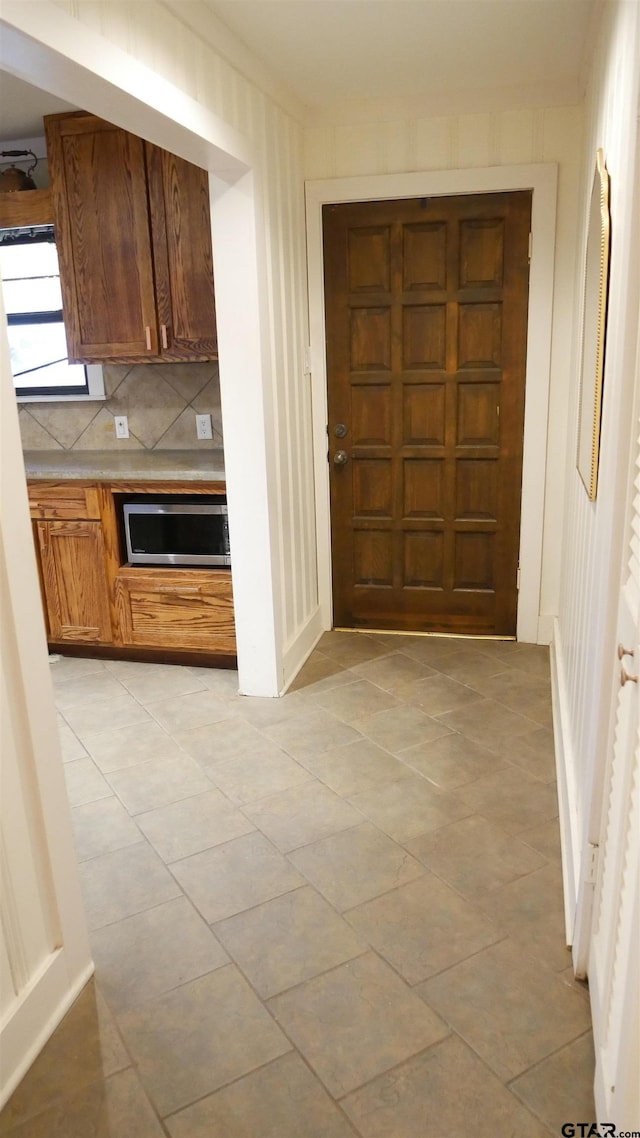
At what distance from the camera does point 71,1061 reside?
1.62 meters

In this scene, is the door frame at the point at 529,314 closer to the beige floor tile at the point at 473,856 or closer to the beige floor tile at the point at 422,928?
the beige floor tile at the point at 473,856

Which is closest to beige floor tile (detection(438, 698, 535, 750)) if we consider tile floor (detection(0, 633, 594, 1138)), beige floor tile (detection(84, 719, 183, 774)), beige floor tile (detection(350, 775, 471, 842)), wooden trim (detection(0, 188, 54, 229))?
tile floor (detection(0, 633, 594, 1138))

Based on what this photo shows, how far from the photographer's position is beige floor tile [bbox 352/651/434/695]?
3383 millimetres

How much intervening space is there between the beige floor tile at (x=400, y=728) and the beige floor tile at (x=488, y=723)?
69 millimetres

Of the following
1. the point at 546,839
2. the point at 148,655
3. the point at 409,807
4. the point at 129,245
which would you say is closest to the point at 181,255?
the point at 129,245

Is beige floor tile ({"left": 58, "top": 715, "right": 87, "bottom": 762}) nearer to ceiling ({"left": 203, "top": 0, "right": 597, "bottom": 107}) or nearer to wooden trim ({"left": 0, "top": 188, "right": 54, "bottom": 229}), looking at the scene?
wooden trim ({"left": 0, "top": 188, "right": 54, "bottom": 229})

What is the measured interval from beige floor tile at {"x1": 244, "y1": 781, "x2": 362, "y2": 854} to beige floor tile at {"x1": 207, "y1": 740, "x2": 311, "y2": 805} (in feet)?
0.15

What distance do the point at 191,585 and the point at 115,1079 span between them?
2129 millimetres

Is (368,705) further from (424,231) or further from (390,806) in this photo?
(424,231)

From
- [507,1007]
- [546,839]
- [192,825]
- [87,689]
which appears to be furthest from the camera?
[87,689]

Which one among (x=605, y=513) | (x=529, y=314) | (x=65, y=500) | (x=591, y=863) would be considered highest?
(x=529, y=314)

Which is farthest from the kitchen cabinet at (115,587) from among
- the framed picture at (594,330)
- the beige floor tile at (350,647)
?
the framed picture at (594,330)

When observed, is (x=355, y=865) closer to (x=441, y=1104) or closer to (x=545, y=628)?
(x=441, y=1104)

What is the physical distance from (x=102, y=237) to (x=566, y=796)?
2.92 meters
